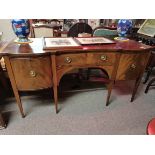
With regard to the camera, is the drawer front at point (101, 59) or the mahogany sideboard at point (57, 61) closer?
the mahogany sideboard at point (57, 61)

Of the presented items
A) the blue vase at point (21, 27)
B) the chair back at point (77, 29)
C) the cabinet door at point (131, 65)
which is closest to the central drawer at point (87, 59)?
the cabinet door at point (131, 65)

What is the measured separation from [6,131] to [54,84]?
585 millimetres

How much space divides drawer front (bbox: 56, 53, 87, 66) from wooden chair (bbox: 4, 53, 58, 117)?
0.28ft

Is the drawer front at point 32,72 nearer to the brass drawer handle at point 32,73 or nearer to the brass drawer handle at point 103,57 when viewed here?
the brass drawer handle at point 32,73

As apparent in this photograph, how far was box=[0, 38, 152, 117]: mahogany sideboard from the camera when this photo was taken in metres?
1.13

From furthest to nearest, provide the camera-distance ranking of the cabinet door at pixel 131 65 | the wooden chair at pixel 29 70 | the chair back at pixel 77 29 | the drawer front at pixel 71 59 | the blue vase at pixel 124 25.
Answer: the chair back at pixel 77 29 < the blue vase at pixel 124 25 < the cabinet door at pixel 131 65 < the drawer front at pixel 71 59 < the wooden chair at pixel 29 70

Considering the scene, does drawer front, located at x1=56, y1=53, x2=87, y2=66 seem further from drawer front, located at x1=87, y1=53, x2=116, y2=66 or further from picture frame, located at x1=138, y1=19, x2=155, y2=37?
picture frame, located at x1=138, y1=19, x2=155, y2=37

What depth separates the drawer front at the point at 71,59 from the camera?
1228 millimetres

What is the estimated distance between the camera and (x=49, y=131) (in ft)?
4.33

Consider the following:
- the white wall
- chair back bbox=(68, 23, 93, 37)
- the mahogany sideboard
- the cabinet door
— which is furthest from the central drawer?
the white wall

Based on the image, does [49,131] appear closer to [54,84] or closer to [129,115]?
[54,84]

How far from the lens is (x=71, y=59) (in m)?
1.25

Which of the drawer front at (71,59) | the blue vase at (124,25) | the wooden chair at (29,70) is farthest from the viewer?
the blue vase at (124,25)
